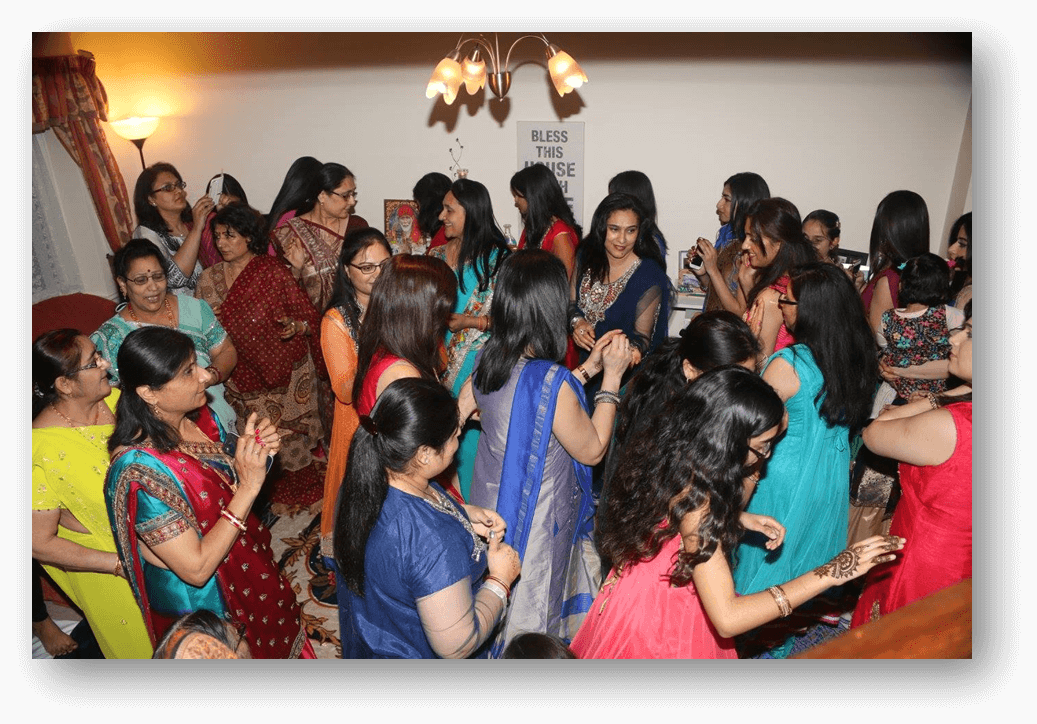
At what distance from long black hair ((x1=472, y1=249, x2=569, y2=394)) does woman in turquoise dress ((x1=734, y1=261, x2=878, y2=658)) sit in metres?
0.72

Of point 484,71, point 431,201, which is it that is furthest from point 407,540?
point 484,71

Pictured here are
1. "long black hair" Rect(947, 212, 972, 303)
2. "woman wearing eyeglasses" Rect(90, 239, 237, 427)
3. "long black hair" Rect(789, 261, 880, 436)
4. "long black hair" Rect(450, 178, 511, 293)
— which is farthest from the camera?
"long black hair" Rect(450, 178, 511, 293)

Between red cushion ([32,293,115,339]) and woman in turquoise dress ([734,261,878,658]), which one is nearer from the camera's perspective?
woman in turquoise dress ([734,261,878,658])

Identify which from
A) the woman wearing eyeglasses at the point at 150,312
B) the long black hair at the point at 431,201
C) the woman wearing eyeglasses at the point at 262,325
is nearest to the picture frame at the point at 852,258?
the long black hair at the point at 431,201

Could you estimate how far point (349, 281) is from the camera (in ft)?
9.32

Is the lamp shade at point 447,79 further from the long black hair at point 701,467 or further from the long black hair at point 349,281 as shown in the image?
the long black hair at point 701,467

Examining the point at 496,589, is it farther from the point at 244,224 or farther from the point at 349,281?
the point at 244,224

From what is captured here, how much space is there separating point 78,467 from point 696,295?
3485 millimetres

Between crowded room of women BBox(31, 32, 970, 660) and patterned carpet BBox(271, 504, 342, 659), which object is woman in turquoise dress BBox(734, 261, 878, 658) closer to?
crowded room of women BBox(31, 32, 970, 660)

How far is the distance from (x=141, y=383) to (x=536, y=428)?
3.48 feet

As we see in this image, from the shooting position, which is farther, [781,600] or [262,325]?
[262,325]

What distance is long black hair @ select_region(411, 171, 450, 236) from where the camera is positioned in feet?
15.1

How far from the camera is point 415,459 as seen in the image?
168 cm

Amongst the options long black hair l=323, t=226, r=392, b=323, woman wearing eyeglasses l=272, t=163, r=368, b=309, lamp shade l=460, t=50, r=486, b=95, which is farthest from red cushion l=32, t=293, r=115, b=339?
lamp shade l=460, t=50, r=486, b=95
